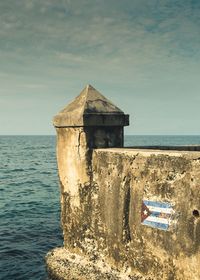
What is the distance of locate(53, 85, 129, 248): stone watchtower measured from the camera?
4.64 m

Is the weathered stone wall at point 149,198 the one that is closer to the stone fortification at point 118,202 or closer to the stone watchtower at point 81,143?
the stone fortification at point 118,202

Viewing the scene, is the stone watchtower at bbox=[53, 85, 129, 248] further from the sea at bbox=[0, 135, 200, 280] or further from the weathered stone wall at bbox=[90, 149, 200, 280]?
the sea at bbox=[0, 135, 200, 280]

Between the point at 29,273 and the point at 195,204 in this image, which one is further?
the point at 29,273

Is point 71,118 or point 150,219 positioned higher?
point 71,118

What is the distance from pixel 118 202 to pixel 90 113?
1.21m

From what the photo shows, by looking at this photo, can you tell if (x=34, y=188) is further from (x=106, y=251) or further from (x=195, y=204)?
(x=195, y=204)

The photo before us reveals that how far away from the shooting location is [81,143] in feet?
15.3

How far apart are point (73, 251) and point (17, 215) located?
7.41 meters

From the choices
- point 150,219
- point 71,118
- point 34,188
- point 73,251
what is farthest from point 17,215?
point 150,219

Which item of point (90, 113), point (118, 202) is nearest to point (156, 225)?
point (118, 202)

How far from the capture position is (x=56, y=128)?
16.6 feet

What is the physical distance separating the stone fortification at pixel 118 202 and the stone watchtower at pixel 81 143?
0.04 ft

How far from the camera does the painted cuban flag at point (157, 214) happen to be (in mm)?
3686

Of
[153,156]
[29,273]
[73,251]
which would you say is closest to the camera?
[153,156]
